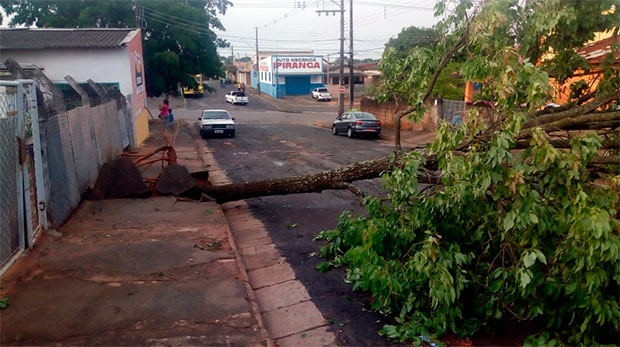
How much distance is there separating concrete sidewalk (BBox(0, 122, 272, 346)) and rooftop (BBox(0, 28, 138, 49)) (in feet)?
49.9

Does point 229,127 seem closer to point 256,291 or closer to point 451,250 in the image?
point 256,291

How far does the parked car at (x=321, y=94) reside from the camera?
61.1 m

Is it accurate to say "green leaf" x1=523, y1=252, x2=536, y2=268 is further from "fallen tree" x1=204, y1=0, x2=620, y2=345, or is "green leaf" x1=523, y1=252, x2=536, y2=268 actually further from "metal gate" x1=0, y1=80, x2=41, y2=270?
"metal gate" x1=0, y1=80, x2=41, y2=270

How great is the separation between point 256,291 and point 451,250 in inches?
105

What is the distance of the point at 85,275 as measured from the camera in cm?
627

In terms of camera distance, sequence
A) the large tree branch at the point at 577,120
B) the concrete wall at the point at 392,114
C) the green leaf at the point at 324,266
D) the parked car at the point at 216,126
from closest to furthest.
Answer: the large tree branch at the point at 577,120 → the green leaf at the point at 324,266 → the parked car at the point at 216,126 → the concrete wall at the point at 392,114

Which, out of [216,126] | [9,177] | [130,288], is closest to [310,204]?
[130,288]

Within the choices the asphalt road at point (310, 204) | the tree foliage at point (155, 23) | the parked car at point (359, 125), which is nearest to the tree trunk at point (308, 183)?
the asphalt road at point (310, 204)

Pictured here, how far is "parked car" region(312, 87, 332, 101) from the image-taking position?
6106cm

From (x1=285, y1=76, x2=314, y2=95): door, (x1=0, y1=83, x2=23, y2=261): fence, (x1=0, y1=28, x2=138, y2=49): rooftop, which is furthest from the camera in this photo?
(x1=285, y1=76, x2=314, y2=95): door

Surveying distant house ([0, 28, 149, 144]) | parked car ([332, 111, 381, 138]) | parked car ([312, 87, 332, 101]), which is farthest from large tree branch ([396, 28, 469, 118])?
parked car ([312, 87, 332, 101])

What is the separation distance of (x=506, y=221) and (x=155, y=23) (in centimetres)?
3352

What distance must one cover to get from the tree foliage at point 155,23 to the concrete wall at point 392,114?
1110 centimetres

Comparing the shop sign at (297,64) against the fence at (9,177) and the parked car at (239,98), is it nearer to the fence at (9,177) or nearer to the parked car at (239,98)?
the parked car at (239,98)
